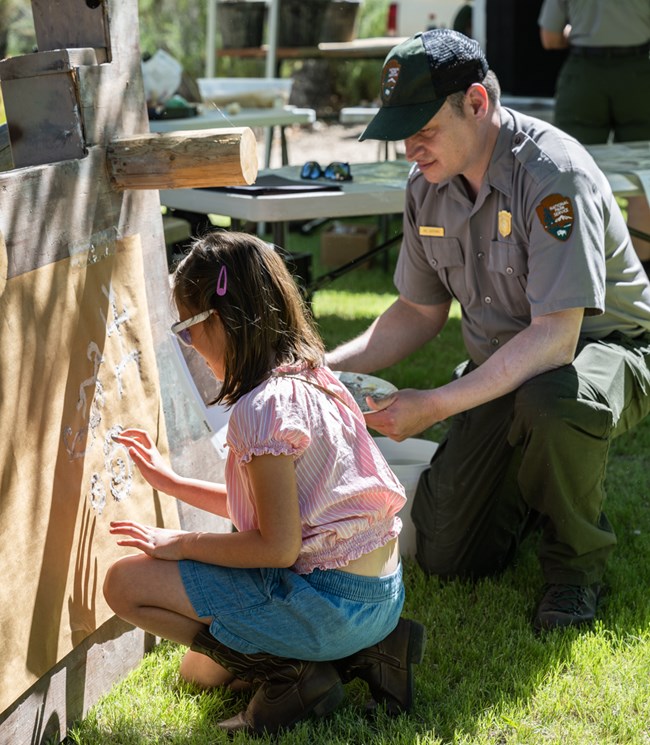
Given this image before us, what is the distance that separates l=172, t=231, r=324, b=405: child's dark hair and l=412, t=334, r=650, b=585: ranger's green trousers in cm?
79

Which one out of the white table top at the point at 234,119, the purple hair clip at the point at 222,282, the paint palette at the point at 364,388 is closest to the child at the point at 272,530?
the purple hair clip at the point at 222,282

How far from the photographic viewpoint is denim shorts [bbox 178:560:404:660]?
2178mm

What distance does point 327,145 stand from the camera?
508 inches

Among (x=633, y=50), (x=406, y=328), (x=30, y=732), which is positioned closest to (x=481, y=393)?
(x=406, y=328)

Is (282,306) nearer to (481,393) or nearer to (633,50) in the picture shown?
(481,393)

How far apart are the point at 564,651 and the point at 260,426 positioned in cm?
108

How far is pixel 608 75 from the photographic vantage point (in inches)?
233

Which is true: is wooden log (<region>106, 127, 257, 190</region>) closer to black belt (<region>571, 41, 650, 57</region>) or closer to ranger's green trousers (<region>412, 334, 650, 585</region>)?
ranger's green trousers (<region>412, 334, 650, 585</region>)

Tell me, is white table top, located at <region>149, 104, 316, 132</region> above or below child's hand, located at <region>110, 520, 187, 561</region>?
below

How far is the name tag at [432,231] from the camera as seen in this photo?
9.93 ft

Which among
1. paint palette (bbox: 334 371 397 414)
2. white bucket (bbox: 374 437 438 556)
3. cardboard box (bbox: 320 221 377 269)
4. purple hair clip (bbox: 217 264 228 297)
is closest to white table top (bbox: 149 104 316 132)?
cardboard box (bbox: 320 221 377 269)

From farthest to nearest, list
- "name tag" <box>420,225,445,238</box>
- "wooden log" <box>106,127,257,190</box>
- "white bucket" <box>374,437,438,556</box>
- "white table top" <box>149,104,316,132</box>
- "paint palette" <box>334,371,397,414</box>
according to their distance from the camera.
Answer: "white table top" <box>149,104,316,132</box> < "white bucket" <box>374,437,438,556</box> < "name tag" <box>420,225,445,238</box> < "paint palette" <box>334,371,397,414</box> < "wooden log" <box>106,127,257,190</box>

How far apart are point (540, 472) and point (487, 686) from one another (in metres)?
0.57

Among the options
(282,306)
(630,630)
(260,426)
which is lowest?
(630,630)
